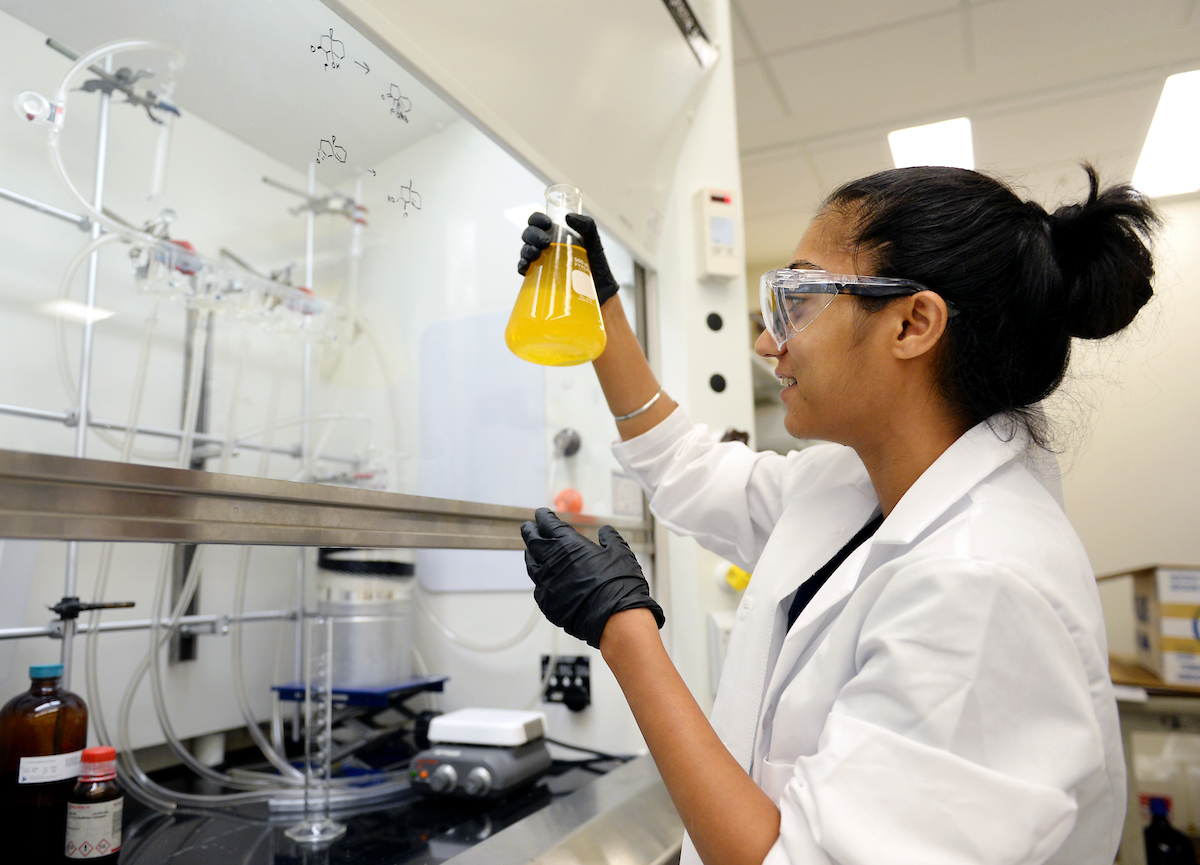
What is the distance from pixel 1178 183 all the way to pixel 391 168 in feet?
11.8

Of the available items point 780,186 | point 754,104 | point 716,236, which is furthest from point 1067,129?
point 716,236

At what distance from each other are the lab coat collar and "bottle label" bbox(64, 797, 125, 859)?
0.92m

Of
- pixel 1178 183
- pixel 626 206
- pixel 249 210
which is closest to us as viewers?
pixel 626 206

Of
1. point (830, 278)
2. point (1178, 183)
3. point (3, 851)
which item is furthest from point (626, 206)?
point (1178, 183)

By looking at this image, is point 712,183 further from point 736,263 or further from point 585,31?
point 585,31

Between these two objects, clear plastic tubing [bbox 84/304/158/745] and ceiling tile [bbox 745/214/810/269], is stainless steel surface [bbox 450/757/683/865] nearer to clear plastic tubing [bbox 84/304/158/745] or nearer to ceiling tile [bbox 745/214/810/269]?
clear plastic tubing [bbox 84/304/158/745]

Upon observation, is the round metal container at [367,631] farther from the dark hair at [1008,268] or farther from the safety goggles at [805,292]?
the dark hair at [1008,268]

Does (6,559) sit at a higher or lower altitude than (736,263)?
lower

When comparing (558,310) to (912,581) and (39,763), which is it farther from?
(39,763)

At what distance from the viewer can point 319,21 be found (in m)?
0.84

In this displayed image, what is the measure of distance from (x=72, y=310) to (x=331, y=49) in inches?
26.2

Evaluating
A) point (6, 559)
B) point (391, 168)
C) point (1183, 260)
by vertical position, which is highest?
point (1183, 260)

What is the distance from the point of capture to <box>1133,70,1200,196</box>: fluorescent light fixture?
8.74ft

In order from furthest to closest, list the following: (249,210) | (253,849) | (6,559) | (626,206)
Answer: (249,210) < (626,206) < (6,559) < (253,849)
